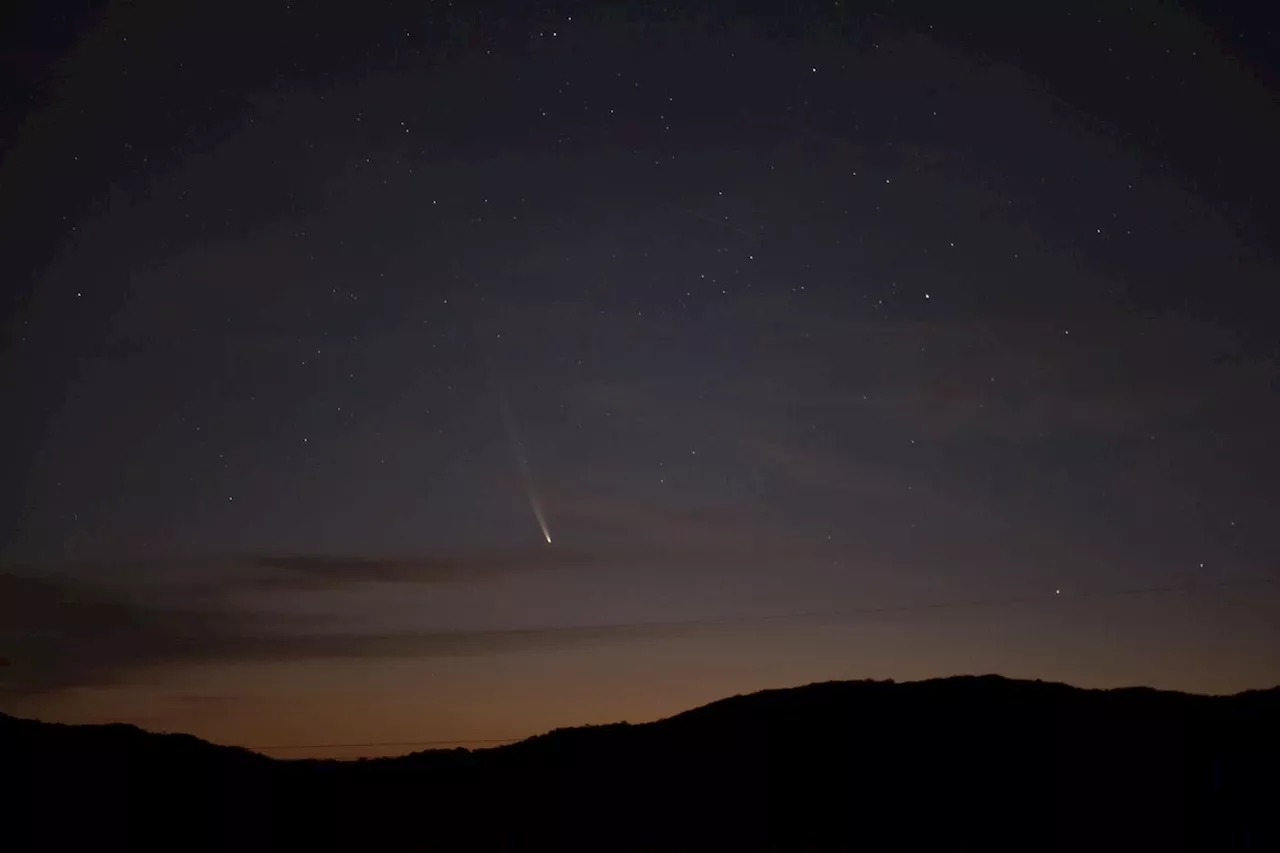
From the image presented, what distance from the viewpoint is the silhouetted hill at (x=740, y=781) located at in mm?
35594

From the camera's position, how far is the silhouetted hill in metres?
35.6

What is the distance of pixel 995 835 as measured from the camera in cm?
3628

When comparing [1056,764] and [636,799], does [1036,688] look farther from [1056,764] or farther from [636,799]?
[636,799]

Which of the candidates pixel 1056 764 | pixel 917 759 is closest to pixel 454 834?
pixel 917 759

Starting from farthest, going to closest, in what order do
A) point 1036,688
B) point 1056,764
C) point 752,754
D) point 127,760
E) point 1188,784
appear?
point 1036,688 < point 752,754 < point 127,760 < point 1056,764 < point 1188,784

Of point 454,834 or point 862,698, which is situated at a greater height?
point 862,698

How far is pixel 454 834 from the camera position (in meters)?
40.2

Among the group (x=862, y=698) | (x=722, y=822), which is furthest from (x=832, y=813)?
(x=862, y=698)

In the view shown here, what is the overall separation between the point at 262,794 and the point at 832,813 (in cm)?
2110

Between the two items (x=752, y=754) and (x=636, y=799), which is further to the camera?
Result: (x=752, y=754)

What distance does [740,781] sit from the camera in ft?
149

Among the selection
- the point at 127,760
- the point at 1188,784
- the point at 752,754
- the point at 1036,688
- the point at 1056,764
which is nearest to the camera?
the point at 1188,784

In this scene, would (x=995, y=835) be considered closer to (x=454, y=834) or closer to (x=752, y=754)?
(x=752, y=754)

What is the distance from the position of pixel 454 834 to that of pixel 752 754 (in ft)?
42.7
